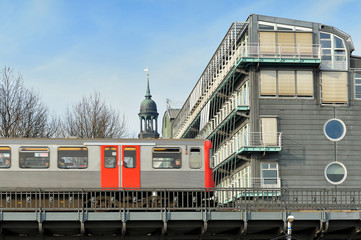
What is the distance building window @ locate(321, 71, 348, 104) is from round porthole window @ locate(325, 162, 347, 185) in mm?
Result: 4569

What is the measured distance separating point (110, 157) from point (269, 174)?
18825mm

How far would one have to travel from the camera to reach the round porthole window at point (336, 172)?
2142 inches

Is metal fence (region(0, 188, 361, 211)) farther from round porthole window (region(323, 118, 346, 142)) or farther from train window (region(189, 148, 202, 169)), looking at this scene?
round porthole window (region(323, 118, 346, 142))

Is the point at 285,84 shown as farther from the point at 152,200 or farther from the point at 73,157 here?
the point at 152,200

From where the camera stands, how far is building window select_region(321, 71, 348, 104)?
181ft

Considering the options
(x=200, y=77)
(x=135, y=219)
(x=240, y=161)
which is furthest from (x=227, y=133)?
(x=135, y=219)

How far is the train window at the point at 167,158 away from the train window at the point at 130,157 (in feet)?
3.29

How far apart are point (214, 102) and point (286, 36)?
1501cm

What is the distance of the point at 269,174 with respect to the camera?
2117 inches

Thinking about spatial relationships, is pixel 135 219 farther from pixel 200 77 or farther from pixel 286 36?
pixel 200 77

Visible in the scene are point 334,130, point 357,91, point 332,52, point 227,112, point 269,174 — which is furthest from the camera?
point 227,112

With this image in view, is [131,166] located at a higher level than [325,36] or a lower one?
lower

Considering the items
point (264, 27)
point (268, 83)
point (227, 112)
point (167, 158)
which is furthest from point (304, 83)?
point (167, 158)

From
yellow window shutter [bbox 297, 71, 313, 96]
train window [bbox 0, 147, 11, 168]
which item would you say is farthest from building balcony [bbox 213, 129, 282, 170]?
train window [bbox 0, 147, 11, 168]
